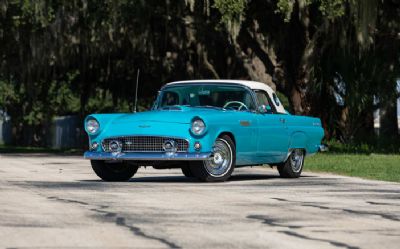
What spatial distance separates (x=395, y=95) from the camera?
3419 centimetres

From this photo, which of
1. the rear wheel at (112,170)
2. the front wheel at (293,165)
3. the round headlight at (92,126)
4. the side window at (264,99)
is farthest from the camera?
the front wheel at (293,165)

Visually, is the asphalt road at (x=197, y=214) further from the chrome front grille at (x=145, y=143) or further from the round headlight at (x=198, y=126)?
the round headlight at (x=198, y=126)

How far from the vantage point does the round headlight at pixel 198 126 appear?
15.5 metres

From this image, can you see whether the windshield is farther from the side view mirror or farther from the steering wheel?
the side view mirror

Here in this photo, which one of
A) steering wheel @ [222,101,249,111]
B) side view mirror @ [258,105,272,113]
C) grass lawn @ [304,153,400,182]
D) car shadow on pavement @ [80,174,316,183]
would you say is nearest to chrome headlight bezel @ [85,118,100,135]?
car shadow on pavement @ [80,174,316,183]

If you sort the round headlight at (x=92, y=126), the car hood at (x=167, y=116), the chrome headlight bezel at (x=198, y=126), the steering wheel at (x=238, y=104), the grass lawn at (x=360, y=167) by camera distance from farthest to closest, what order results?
the grass lawn at (x=360, y=167)
the steering wheel at (x=238, y=104)
the round headlight at (x=92, y=126)
the car hood at (x=167, y=116)
the chrome headlight bezel at (x=198, y=126)

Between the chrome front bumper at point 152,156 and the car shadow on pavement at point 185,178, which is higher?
the chrome front bumper at point 152,156

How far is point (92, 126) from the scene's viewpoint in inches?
643

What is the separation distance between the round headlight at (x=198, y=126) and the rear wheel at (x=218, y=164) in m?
0.50

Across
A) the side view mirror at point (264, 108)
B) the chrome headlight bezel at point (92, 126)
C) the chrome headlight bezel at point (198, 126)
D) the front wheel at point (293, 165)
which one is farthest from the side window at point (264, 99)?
the chrome headlight bezel at point (92, 126)

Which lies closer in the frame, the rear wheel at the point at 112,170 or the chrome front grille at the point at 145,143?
the chrome front grille at the point at 145,143

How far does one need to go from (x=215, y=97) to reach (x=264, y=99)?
1.04m

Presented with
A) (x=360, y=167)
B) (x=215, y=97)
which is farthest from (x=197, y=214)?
(x=360, y=167)

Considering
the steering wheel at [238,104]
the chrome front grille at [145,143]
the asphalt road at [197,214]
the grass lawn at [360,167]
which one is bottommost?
the asphalt road at [197,214]
